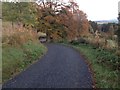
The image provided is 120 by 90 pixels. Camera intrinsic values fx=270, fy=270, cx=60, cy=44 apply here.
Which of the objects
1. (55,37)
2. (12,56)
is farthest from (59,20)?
(12,56)

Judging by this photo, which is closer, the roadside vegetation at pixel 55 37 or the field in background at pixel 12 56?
A: the field in background at pixel 12 56

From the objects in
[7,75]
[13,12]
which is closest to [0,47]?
[7,75]

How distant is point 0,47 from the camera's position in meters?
16.9

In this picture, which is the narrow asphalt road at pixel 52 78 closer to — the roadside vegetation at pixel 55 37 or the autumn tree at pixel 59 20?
the roadside vegetation at pixel 55 37

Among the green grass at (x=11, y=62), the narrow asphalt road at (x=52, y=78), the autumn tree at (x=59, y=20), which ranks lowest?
the narrow asphalt road at (x=52, y=78)

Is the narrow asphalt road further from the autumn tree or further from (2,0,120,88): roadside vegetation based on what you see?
the autumn tree

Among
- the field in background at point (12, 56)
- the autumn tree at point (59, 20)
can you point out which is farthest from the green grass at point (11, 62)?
the autumn tree at point (59, 20)

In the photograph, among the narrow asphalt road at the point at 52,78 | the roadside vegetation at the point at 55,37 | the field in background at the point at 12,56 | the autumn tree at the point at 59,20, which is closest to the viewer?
the narrow asphalt road at the point at 52,78

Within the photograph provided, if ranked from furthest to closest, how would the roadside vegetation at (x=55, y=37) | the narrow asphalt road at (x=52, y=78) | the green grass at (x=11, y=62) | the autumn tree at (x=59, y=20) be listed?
the autumn tree at (x=59, y=20)
the roadside vegetation at (x=55, y=37)
the green grass at (x=11, y=62)
the narrow asphalt road at (x=52, y=78)

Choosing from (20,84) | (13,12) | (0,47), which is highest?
(13,12)

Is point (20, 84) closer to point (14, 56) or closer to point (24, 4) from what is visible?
point (14, 56)

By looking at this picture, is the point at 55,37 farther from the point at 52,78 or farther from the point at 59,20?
the point at 52,78

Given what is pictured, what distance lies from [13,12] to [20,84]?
64.0 ft

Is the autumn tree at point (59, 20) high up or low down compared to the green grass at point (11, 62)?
up
